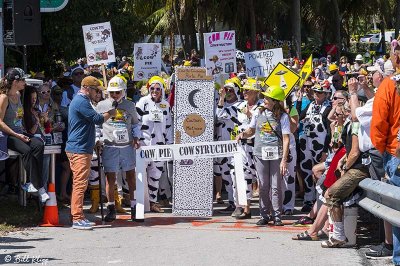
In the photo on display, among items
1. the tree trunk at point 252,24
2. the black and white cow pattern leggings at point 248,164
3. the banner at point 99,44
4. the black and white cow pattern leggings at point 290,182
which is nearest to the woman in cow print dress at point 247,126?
the black and white cow pattern leggings at point 248,164

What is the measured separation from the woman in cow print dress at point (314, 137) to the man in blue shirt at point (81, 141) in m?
3.48

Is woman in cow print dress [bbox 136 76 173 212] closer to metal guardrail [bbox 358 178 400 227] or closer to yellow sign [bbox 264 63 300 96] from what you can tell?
yellow sign [bbox 264 63 300 96]

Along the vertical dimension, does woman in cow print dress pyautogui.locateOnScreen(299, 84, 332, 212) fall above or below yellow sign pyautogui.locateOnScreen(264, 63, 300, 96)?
below

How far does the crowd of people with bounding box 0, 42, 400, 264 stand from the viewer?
982cm

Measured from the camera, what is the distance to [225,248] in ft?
32.7

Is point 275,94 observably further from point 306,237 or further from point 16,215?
point 16,215

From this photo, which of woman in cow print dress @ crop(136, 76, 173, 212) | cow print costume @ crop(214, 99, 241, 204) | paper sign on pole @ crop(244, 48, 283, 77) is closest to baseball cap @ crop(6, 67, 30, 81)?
woman in cow print dress @ crop(136, 76, 173, 212)

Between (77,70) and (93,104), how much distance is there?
7.89 feet

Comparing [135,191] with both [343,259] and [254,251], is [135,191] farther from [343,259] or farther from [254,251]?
[343,259]

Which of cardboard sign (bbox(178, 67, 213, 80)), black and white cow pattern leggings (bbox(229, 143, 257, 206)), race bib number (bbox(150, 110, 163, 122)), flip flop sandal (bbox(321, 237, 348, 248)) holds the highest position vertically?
cardboard sign (bbox(178, 67, 213, 80))

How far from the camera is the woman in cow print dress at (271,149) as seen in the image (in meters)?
11.7

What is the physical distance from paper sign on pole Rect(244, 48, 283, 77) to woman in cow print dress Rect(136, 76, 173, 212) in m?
3.45

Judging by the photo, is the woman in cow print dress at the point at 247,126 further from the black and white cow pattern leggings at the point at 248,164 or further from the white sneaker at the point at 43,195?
the white sneaker at the point at 43,195

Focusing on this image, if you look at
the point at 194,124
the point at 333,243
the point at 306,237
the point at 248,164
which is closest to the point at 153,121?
the point at 194,124
